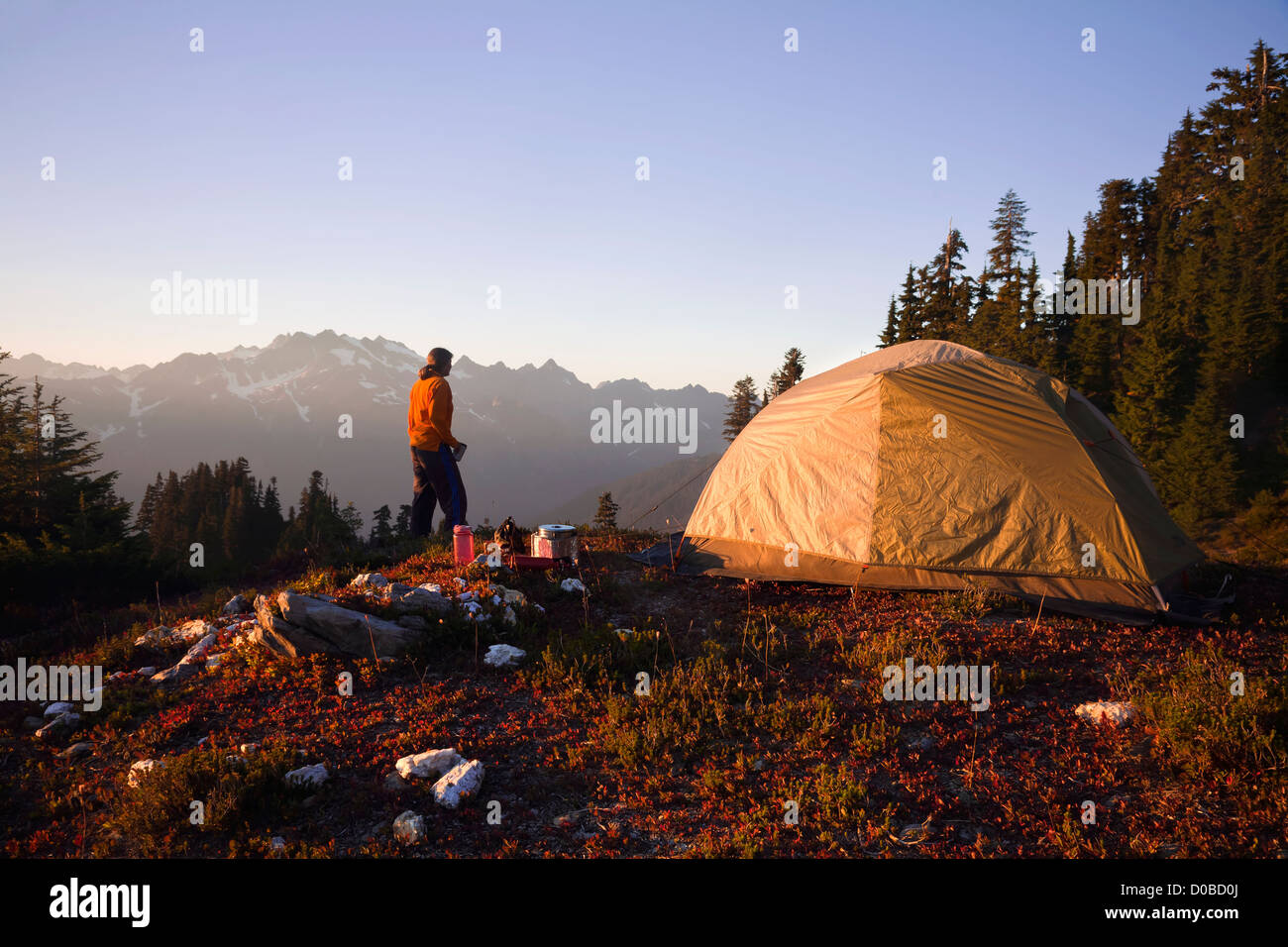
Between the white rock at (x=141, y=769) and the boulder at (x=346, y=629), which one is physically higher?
the boulder at (x=346, y=629)

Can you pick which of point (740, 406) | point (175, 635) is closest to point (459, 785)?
point (175, 635)

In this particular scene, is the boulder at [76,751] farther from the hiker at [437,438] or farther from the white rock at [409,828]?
the hiker at [437,438]

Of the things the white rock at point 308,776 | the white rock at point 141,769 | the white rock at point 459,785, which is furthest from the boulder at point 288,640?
the white rock at point 459,785

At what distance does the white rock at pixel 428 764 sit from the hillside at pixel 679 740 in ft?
0.24

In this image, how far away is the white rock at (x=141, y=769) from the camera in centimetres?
501

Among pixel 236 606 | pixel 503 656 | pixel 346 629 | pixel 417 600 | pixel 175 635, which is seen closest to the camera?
pixel 503 656

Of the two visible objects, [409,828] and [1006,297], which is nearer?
[409,828]

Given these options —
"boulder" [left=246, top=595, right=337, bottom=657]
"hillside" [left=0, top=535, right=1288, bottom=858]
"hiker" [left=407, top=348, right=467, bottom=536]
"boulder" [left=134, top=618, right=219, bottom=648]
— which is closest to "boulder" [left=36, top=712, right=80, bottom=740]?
"hillside" [left=0, top=535, right=1288, bottom=858]

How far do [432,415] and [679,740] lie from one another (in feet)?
25.1

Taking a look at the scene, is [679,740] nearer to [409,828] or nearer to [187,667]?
[409,828]

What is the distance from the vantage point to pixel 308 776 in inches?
195
